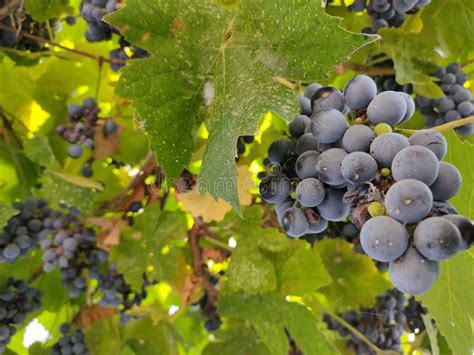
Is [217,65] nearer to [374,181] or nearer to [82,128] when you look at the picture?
[374,181]

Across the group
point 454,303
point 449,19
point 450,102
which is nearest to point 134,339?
point 454,303

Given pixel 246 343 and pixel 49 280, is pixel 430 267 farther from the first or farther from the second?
pixel 49 280

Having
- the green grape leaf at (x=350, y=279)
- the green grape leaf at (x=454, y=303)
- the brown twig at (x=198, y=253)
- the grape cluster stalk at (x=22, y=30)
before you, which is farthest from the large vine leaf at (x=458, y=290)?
the grape cluster stalk at (x=22, y=30)

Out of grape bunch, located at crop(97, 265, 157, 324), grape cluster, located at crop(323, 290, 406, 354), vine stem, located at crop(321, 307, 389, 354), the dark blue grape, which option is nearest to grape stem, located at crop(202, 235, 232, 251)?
grape bunch, located at crop(97, 265, 157, 324)

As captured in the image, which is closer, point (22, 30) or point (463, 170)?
point (463, 170)

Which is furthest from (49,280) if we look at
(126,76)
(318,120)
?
(318,120)

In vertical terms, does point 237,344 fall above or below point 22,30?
below

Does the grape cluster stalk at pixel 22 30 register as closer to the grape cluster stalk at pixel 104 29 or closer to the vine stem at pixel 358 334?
the grape cluster stalk at pixel 104 29
